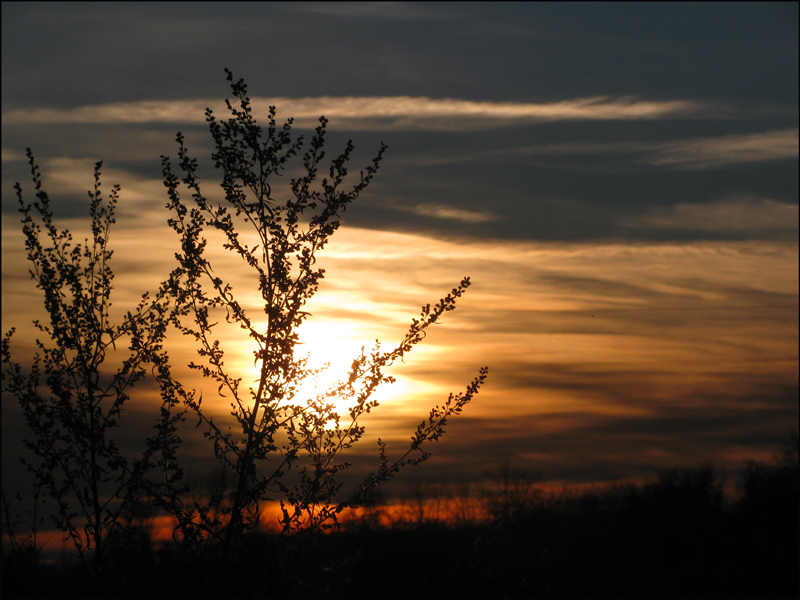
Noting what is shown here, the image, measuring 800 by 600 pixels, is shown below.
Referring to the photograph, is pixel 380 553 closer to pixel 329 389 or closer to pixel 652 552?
pixel 652 552

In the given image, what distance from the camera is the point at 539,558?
9.90 meters

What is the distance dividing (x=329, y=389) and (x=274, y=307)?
99 centimetres

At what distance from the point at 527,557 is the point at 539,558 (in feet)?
54.6

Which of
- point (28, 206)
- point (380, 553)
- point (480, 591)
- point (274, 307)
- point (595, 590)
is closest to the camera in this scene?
point (274, 307)

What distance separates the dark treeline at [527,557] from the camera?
655cm

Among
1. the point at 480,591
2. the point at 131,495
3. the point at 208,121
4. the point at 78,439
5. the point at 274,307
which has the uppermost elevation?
the point at 208,121

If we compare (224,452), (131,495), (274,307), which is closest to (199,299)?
(274,307)

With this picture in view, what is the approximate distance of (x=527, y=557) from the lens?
25.2 meters

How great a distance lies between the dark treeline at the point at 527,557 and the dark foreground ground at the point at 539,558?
27 millimetres

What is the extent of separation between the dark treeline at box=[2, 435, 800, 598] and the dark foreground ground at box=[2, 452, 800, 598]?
1.0 inches

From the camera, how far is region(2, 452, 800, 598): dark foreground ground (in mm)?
6551

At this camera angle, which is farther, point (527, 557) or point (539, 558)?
point (527, 557)

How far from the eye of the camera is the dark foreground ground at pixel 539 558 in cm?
655

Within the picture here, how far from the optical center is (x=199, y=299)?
6.87 metres
